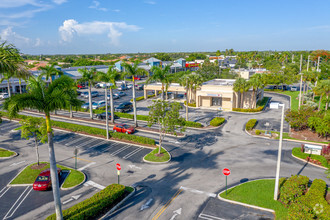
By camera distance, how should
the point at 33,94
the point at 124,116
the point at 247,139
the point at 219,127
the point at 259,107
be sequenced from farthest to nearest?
the point at 259,107 → the point at 124,116 → the point at 219,127 → the point at 247,139 → the point at 33,94

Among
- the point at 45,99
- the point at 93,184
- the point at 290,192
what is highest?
the point at 45,99

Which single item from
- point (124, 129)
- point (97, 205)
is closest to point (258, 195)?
point (97, 205)

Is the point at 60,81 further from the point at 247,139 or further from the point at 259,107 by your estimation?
the point at 259,107

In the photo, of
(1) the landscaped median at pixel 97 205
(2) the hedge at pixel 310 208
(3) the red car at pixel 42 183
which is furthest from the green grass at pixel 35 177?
(2) the hedge at pixel 310 208

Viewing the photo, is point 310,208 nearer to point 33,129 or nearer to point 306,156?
point 306,156

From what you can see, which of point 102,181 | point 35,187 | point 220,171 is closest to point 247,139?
point 220,171

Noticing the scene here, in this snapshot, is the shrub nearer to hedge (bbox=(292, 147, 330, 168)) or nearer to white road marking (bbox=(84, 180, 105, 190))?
hedge (bbox=(292, 147, 330, 168))
